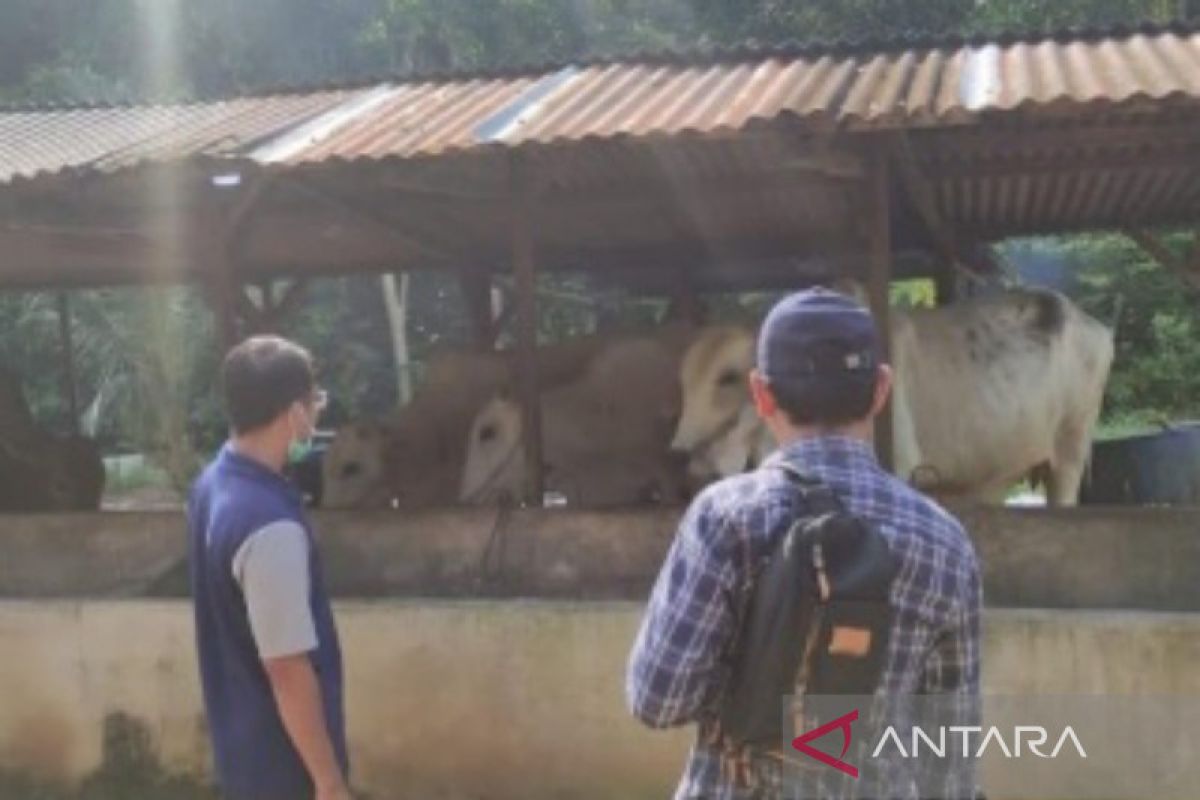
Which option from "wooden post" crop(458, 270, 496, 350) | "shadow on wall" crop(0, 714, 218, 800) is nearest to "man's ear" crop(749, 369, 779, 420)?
"shadow on wall" crop(0, 714, 218, 800)

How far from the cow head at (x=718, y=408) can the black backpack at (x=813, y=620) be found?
424 centimetres

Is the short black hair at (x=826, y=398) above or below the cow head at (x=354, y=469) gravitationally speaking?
above

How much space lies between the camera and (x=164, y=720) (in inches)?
233

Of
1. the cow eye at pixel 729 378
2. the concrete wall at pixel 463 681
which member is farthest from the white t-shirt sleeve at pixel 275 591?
the cow eye at pixel 729 378

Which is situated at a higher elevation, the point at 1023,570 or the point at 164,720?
the point at 1023,570

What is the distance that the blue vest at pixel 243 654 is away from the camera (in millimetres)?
2785

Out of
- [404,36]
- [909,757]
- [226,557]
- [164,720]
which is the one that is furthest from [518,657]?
[404,36]

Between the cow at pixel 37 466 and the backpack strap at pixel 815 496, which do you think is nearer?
the backpack strap at pixel 815 496

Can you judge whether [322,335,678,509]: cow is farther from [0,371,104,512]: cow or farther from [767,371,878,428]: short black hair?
[767,371,878,428]: short black hair

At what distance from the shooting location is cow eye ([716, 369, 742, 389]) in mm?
6418

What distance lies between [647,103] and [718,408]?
1.43 m

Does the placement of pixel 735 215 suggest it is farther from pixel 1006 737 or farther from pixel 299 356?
pixel 299 356

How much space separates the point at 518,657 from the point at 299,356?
2848 millimetres

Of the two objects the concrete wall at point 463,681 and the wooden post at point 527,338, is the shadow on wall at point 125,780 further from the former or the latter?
the wooden post at point 527,338
